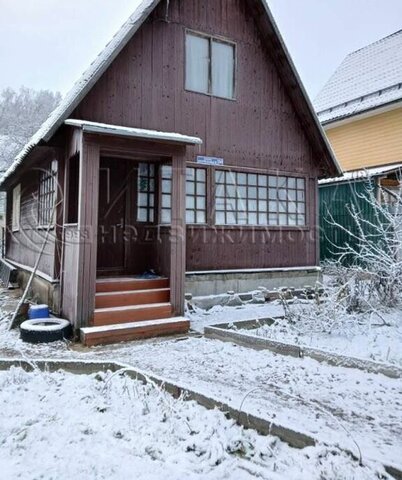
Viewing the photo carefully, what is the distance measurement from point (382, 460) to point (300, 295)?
687 cm

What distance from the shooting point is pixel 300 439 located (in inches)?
117

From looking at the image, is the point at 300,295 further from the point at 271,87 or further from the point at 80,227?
the point at 80,227

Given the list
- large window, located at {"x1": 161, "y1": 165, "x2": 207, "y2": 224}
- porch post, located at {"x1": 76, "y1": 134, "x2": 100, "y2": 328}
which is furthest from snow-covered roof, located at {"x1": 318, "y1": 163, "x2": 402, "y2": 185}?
porch post, located at {"x1": 76, "y1": 134, "x2": 100, "y2": 328}

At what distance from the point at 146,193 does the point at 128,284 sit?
6.78ft

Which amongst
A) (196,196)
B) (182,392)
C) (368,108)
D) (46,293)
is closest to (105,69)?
(196,196)

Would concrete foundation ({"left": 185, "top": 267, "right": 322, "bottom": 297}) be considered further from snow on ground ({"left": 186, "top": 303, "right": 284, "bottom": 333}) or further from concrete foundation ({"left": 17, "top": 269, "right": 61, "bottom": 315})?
concrete foundation ({"left": 17, "top": 269, "right": 61, "bottom": 315})

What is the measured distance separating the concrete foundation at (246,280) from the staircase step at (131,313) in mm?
1396

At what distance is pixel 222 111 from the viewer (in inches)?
348

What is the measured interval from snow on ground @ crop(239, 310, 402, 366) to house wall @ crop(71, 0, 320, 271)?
2.56m

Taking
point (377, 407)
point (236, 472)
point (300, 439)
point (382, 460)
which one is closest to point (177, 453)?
point (236, 472)

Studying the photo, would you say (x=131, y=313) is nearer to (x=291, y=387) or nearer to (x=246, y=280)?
(x=291, y=387)

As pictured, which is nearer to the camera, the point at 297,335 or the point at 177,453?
the point at 177,453

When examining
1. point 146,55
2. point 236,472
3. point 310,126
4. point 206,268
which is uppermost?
point 146,55

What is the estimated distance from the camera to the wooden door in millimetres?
8125
